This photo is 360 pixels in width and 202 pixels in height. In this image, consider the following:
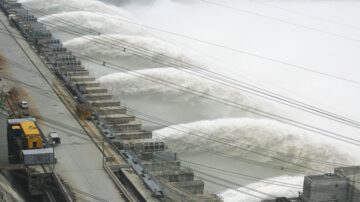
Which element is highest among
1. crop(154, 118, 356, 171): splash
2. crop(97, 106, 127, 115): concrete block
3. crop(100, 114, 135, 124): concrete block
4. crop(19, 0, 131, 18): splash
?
crop(19, 0, 131, 18): splash

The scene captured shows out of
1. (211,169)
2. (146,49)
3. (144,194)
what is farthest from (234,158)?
(146,49)

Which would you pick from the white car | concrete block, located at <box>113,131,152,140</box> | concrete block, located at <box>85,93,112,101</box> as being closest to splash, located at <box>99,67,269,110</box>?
concrete block, located at <box>85,93,112,101</box>

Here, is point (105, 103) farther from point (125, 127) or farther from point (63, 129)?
point (63, 129)

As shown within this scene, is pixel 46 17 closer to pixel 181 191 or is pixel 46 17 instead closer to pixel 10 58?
pixel 10 58

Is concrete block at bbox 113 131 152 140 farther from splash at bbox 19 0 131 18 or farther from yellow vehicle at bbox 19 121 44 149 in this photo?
splash at bbox 19 0 131 18

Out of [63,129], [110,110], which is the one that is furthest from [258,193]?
[110,110]

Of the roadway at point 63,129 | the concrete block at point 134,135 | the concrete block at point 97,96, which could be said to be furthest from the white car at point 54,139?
the concrete block at point 97,96
